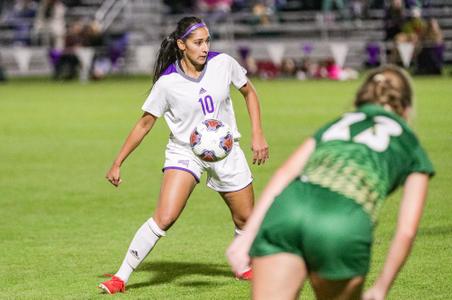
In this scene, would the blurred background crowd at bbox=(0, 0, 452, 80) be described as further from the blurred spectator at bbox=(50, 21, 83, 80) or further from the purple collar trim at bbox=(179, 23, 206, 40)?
the purple collar trim at bbox=(179, 23, 206, 40)

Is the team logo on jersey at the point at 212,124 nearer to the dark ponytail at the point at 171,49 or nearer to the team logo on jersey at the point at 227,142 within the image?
the team logo on jersey at the point at 227,142

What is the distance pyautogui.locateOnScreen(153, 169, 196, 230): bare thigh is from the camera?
8055 mm

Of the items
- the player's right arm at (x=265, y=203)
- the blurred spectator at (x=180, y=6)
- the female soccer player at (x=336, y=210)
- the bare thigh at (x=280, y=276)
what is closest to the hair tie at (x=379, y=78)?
the female soccer player at (x=336, y=210)

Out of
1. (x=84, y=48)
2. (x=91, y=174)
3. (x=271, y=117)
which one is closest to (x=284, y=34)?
(x=84, y=48)

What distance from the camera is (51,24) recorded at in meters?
39.9

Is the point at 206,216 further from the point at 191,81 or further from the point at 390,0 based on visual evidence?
the point at 390,0

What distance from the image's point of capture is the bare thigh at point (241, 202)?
839 cm

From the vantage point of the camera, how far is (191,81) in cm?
826

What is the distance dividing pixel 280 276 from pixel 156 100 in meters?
3.69

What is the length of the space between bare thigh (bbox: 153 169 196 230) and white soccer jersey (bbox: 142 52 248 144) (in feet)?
0.98

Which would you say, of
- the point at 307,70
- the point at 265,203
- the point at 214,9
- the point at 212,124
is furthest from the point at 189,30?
the point at 214,9

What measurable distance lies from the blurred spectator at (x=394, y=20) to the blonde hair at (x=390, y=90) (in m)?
29.0

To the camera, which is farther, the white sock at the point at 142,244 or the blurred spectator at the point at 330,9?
the blurred spectator at the point at 330,9

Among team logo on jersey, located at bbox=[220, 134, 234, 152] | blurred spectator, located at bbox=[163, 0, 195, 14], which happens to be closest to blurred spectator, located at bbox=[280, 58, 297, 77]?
blurred spectator, located at bbox=[163, 0, 195, 14]
